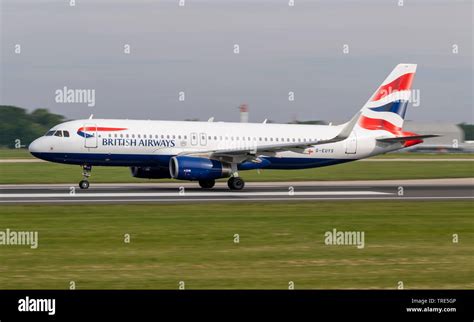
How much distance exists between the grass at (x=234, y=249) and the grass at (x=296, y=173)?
76.7 ft

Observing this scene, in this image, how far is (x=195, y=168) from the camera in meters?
41.3

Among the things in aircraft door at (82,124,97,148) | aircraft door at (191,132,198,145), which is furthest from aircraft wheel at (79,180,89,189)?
aircraft door at (191,132,198,145)

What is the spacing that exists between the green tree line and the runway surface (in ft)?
232

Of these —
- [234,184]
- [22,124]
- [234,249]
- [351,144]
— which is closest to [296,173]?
[351,144]

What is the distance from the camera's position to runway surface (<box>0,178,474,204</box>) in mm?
36656

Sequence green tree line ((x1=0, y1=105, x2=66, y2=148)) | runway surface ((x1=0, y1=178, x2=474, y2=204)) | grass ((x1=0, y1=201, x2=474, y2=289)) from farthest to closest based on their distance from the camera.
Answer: green tree line ((x1=0, y1=105, x2=66, y2=148))
runway surface ((x1=0, y1=178, x2=474, y2=204))
grass ((x1=0, y1=201, x2=474, y2=289))

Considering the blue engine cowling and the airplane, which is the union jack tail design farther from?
the blue engine cowling

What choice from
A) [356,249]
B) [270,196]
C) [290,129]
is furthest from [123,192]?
[356,249]

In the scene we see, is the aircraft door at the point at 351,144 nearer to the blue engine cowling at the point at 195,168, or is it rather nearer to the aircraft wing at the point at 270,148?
the aircraft wing at the point at 270,148

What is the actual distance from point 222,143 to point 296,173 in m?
18.8

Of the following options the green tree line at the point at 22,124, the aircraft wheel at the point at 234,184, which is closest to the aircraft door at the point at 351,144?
the aircraft wheel at the point at 234,184
